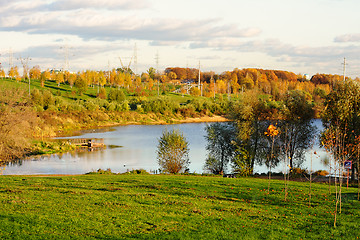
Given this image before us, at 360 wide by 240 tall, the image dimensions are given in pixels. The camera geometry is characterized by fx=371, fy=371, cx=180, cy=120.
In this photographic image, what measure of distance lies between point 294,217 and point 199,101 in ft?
323

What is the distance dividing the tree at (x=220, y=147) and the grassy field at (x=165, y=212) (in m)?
15.1

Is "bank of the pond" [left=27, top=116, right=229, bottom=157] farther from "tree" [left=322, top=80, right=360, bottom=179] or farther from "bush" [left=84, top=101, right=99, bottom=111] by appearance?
"tree" [left=322, top=80, right=360, bottom=179]

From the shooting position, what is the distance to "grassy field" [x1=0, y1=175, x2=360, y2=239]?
1255 centimetres

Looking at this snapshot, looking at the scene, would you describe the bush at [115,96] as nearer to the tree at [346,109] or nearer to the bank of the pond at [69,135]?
the bank of the pond at [69,135]

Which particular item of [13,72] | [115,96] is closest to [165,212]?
[115,96]

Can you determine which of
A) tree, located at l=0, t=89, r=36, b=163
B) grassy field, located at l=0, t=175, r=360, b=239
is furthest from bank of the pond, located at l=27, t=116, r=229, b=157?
grassy field, located at l=0, t=175, r=360, b=239

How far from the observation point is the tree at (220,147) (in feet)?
122

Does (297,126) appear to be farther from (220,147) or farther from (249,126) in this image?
(220,147)

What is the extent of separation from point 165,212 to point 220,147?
74.7 ft

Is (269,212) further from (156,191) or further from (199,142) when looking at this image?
(199,142)

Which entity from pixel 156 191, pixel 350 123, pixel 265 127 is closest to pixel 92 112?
pixel 265 127

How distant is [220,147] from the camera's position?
123 feet

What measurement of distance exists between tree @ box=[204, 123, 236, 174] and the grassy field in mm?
15097

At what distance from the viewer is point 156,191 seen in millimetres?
20172
